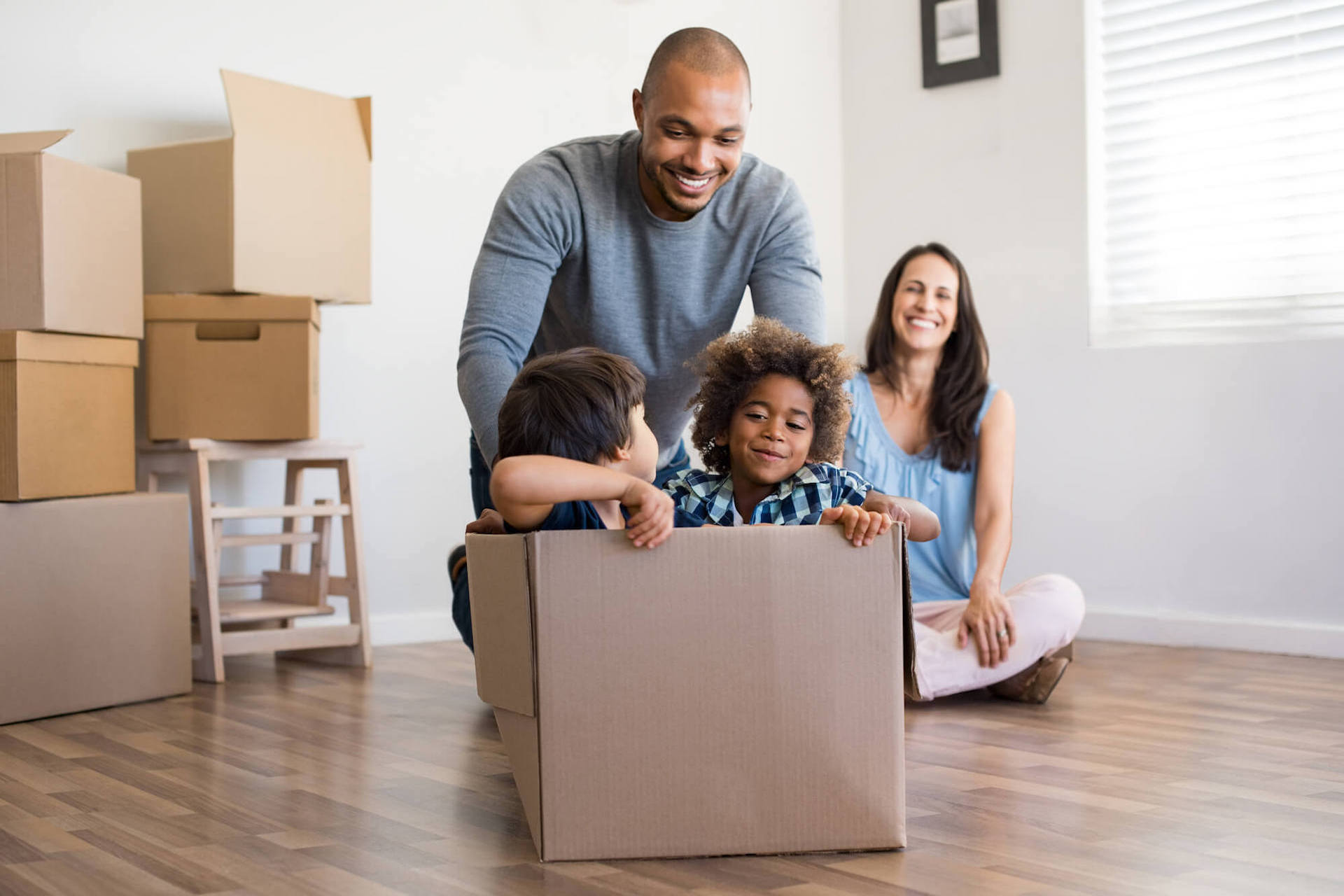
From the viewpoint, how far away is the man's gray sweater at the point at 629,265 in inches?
74.2

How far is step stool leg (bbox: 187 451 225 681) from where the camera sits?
2.66 m

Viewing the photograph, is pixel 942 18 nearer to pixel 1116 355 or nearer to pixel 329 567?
pixel 1116 355

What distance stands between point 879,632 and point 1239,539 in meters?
2.05

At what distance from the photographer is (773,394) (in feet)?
5.48

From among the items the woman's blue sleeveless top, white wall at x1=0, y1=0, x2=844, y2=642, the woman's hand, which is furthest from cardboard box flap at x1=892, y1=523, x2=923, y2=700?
white wall at x1=0, y1=0, x2=844, y2=642

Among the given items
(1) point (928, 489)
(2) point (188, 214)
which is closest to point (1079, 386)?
(1) point (928, 489)

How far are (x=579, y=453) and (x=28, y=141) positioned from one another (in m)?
1.47

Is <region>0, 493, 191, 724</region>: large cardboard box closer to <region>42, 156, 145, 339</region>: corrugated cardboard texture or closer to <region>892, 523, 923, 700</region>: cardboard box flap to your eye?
<region>42, 156, 145, 339</region>: corrugated cardboard texture

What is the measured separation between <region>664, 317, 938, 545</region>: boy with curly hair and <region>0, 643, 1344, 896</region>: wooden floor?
40 centimetres

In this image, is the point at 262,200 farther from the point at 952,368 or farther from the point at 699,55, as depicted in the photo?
the point at 952,368

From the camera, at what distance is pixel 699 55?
1738mm

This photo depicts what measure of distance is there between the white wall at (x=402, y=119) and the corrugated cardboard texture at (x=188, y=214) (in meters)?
0.21

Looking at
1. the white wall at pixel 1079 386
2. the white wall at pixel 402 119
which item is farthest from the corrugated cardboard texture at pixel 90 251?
the white wall at pixel 1079 386

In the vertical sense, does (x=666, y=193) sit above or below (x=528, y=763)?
above
